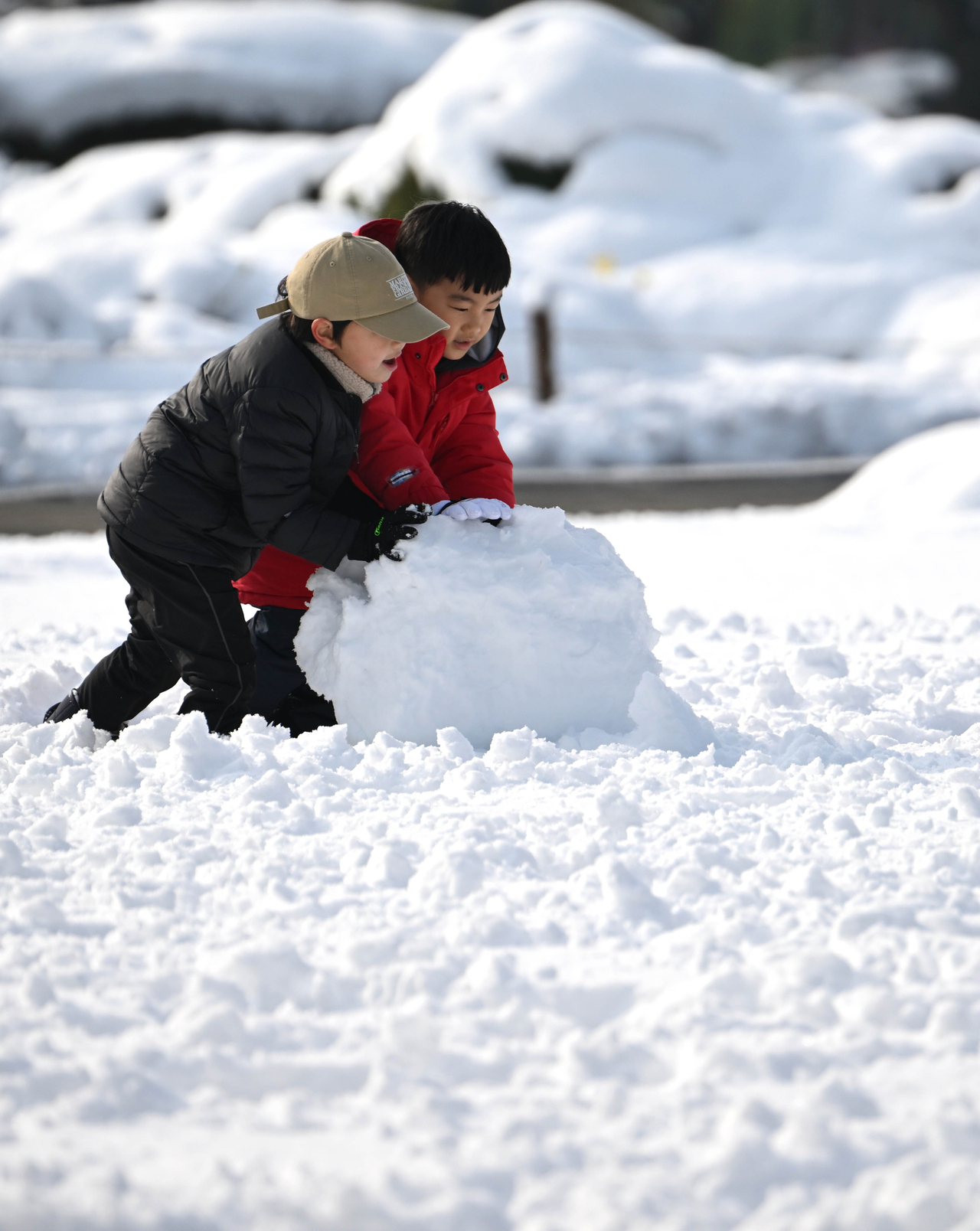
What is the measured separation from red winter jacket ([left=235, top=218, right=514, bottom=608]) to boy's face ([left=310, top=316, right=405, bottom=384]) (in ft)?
0.50

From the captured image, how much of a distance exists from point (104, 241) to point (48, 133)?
778 cm

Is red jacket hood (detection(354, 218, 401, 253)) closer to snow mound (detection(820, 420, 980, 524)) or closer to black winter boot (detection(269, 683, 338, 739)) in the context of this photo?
black winter boot (detection(269, 683, 338, 739))

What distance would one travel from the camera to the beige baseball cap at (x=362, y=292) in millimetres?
2342

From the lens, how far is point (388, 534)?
8.30 feet

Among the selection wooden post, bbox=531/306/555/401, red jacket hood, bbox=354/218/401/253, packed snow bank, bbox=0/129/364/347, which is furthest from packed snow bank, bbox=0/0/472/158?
red jacket hood, bbox=354/218/401/253

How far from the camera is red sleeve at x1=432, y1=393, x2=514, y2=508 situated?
287cm

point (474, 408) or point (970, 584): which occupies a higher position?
point (474, 408)

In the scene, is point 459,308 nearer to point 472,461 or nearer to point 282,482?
point 472,461

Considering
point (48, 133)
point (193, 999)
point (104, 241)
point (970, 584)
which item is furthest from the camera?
point (48, 133)

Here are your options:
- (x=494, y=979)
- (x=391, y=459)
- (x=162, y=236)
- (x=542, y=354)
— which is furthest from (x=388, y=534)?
(x=162, y=236)

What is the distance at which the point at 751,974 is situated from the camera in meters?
1.66

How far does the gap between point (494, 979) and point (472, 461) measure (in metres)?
1.49

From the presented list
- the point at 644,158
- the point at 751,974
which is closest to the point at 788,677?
the point at 751,974

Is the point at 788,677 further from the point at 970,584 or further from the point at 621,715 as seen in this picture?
the point at 970,584
